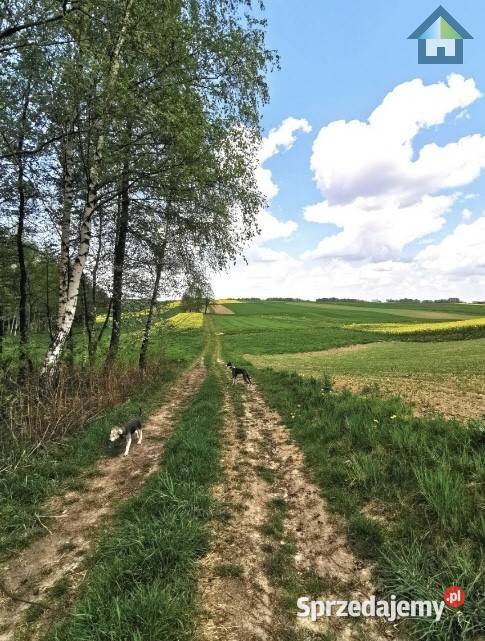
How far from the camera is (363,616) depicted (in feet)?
11.1

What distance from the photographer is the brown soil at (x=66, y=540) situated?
356 centimetres

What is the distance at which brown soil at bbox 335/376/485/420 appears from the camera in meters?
8.53

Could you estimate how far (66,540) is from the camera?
4.68 meters

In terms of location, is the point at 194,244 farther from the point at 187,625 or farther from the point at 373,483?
the point at 187,625

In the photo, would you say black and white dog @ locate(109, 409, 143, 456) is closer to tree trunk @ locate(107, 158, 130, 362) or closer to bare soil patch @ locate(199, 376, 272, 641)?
bare soil patch @ locate(199, 376, 272, 641)

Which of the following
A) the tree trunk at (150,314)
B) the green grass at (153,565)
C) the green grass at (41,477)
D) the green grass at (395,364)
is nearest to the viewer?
the green grass at (153,565)

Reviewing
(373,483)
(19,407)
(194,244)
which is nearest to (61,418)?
(19,407)

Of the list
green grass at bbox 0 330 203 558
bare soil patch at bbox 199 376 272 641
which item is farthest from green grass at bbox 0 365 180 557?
bare soil patch at bbox 199 376 272 641

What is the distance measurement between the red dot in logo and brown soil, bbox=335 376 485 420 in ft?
18.0

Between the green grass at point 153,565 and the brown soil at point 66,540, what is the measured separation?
11.0 inches

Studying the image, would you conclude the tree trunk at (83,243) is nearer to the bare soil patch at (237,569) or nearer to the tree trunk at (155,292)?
the bare soil patch at (237,569)

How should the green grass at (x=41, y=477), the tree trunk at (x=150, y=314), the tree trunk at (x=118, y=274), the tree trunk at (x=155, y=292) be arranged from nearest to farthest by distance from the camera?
the green grass at (x=41, y=477) → the tree trunk at (x=118, y=274) → the tree trunk at (x=155, y=292) → the tree trunk at (x=150, y=314)

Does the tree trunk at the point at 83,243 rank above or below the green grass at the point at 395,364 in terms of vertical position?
above

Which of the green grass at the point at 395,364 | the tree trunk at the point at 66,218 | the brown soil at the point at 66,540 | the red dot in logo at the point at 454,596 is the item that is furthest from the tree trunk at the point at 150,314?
the red dot in logo at the point at 454,596
